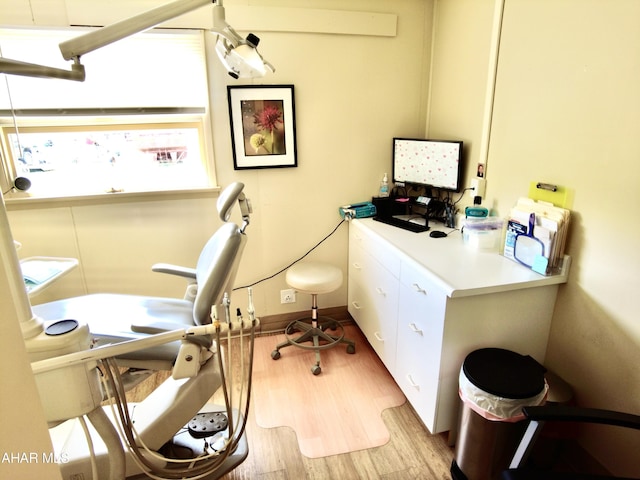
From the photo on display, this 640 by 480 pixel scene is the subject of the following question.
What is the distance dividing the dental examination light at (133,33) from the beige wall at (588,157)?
1.25 m

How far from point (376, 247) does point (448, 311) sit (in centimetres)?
76

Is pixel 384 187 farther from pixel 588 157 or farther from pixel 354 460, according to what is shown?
pixel 354 460

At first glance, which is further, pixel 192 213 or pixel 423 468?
pixel 192 213

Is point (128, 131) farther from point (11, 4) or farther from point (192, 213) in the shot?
point (11, 4)

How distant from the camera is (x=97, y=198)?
7.54ft

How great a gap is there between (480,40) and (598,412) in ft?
6.10

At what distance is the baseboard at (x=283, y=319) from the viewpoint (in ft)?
9.20

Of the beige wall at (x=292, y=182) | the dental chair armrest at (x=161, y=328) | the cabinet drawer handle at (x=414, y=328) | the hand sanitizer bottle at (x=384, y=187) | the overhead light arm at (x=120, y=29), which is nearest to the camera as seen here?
the overhead light arm at (x=120, y=29)

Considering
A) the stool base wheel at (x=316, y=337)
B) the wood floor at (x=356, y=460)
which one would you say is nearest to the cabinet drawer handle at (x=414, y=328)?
the wood floor at (x=356, y=460)

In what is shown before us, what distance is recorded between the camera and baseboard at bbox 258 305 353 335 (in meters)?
2.80

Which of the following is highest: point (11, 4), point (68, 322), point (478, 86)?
point (11, 4)

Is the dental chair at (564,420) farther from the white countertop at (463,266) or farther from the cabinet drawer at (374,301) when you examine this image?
the cabinet drawer at (374,301)

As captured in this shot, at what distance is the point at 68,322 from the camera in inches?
42.9

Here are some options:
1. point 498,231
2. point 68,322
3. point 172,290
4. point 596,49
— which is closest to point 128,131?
point 172,290
